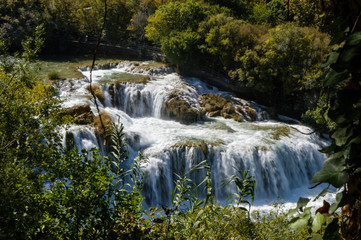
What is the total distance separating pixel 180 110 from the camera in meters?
17.7

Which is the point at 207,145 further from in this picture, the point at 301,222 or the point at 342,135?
the point at 342,135

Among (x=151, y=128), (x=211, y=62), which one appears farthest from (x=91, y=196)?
(x=211, y=62)

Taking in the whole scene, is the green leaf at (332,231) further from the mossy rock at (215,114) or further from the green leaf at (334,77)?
the mossy rock at (215,114)

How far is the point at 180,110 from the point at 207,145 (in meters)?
4.74

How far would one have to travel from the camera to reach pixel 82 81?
18656 millimetres

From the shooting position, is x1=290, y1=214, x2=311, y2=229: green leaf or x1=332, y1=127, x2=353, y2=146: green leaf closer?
x1=332, y1=127, x2=353, y2=146: green leaf

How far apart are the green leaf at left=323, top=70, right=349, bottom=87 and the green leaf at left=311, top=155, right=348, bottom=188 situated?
26 centimetres

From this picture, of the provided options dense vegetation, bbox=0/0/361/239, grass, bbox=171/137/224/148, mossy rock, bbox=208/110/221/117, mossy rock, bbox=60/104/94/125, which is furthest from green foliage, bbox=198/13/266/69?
mossy rock, bbox=60/104/94/125

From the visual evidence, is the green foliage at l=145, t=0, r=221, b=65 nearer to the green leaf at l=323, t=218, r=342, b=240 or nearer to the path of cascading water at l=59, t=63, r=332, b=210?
the path of cascading water at l=59, t=63, r=332, b=210

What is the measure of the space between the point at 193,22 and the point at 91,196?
83.5 ft

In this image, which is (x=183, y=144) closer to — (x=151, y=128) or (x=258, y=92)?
(x=151, y=128)

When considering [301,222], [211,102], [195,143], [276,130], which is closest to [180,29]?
[211,102]

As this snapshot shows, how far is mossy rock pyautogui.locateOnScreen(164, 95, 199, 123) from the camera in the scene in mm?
17594

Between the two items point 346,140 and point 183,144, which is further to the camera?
point 183,144
